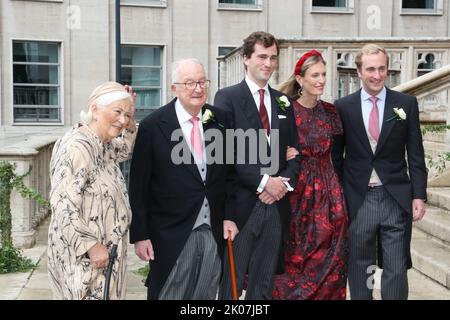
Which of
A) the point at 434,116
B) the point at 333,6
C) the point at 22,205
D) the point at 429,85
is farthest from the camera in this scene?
the point at 333,6

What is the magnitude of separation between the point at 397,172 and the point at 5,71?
1897 cm

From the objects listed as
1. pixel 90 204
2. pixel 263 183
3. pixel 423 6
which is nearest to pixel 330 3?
pixel 423 6

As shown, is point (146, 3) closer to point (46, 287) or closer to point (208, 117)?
point (46, 287)

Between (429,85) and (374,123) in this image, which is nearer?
(374,123)

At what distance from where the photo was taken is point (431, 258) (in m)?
7.09

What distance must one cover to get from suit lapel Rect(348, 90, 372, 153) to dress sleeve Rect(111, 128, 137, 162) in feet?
5.68

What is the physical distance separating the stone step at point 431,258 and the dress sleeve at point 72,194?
399 centimetres

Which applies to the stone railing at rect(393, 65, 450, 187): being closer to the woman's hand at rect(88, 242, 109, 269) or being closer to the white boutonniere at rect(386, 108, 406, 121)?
the white boutonniere at rect(386, 108, 406, 121)

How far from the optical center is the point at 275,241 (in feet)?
16.4

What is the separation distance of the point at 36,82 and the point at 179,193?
1942 cm

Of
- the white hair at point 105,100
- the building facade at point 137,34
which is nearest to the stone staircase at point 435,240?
the white hair at point 105,100

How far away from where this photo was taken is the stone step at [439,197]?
27.6ft

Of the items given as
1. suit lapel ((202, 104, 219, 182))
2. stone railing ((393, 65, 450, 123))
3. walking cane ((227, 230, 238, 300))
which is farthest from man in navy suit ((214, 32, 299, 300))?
stone railing ((393, 65, 450, 123))

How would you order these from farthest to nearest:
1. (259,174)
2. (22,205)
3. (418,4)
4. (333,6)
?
(418,4)
(333,6)
(22,205)
(259,174)
